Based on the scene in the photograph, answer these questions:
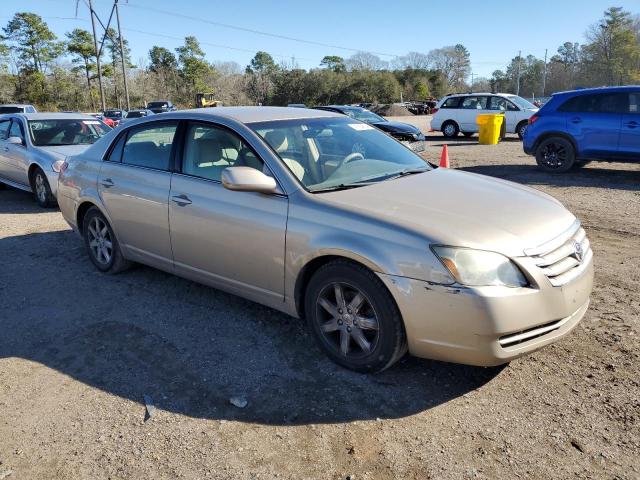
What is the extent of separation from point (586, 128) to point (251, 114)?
8.67 metres

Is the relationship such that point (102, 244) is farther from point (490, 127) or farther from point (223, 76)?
point (223, 76)

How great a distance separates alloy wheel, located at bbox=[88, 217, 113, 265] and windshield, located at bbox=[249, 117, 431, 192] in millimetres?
2198

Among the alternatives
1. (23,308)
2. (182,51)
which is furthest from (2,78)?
(23,308)

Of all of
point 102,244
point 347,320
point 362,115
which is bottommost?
point 102,244

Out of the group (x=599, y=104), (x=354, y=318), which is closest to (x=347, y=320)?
(x=354, y=318)

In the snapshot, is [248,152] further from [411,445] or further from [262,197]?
[411,445]

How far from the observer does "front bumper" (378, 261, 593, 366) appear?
9.30 feet

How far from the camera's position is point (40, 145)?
9.23 metres

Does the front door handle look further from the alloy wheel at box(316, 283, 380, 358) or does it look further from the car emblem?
the car emblem

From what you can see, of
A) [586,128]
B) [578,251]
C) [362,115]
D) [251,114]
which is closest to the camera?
[578,251]

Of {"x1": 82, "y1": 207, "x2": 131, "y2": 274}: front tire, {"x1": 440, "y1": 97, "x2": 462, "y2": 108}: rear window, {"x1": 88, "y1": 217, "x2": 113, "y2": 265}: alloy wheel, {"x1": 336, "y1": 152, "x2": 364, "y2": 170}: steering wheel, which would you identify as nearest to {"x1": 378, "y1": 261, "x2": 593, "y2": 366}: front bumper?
{"x1": 336, "y1": 152, "x2": 364, "y2": 170}: steering wheel

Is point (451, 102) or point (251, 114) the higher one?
point (251, 114)

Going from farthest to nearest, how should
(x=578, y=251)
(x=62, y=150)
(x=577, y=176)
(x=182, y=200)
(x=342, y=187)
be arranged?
1. (x=577, y=176)
2. (x=62, y=150)
3. (x=182, y=200)
4. (x=342, y=187)
5. (x=578, y=251)

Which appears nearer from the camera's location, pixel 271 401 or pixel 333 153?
pixel 271 401
